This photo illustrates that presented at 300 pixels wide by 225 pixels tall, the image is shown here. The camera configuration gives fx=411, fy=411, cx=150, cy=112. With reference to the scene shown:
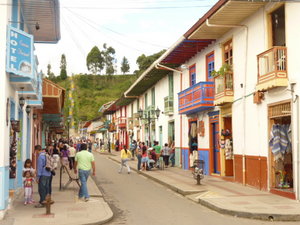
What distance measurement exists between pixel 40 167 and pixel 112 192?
13.4ft

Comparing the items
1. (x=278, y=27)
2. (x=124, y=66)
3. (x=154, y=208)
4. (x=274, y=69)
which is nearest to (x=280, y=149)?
(x=274, y=69)

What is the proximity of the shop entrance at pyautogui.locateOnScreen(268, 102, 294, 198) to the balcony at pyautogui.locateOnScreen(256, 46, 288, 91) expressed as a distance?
2.30ft

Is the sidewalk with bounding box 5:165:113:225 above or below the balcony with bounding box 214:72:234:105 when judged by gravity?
below

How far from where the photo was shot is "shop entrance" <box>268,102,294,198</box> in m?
12.3

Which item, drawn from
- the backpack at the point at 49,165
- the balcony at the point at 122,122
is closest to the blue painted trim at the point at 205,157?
the backpack at the point at 49,165

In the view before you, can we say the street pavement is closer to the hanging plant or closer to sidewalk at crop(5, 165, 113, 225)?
sidewalk at crop(5, 165, 113, 225)

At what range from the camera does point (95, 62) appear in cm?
12106

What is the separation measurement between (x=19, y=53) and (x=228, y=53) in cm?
957

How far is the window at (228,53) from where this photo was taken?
16.6 metres

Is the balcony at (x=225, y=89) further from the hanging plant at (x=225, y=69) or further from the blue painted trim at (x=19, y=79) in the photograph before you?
the blue painted trim at (x=19, y=79)

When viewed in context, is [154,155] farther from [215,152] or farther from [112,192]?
[112,192]

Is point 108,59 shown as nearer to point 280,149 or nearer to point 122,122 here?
point 122,122

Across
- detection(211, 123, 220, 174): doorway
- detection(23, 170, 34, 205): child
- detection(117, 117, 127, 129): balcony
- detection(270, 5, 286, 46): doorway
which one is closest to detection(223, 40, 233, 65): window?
detection(211, 123, 220, 174): doorway

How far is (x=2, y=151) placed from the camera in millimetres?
8984
